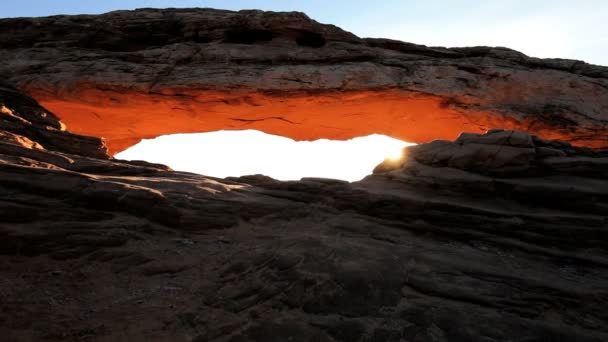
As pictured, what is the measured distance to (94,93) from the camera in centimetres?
1633

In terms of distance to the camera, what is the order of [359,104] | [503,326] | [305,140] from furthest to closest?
[305,140] → [359,104] → [503,326]

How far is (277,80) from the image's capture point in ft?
52.5

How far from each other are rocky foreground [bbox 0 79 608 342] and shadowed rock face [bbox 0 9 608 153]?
572cm

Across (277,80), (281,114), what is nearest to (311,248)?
(277,80)

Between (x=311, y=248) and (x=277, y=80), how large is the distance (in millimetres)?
10111

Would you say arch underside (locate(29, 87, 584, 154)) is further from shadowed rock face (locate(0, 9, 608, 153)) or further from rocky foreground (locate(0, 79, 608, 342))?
rocky foreground (locate(0, 79, 608, 342))

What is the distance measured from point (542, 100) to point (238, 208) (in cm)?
1386

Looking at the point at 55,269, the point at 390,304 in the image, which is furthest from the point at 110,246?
the point at 390,304

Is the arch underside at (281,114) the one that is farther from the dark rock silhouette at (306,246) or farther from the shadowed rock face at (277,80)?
the dark rock silhouette at (306,246)

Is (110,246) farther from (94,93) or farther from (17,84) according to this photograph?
(17,84)

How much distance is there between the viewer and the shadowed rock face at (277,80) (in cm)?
1595

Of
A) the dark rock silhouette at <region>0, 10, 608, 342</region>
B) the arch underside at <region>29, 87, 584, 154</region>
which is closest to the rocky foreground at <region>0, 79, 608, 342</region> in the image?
the dark rock silhouette at <region>0, 10, 608, 342</region>

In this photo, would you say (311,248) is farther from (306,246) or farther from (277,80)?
(277,80)

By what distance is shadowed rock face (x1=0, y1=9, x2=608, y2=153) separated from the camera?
16.0 m
